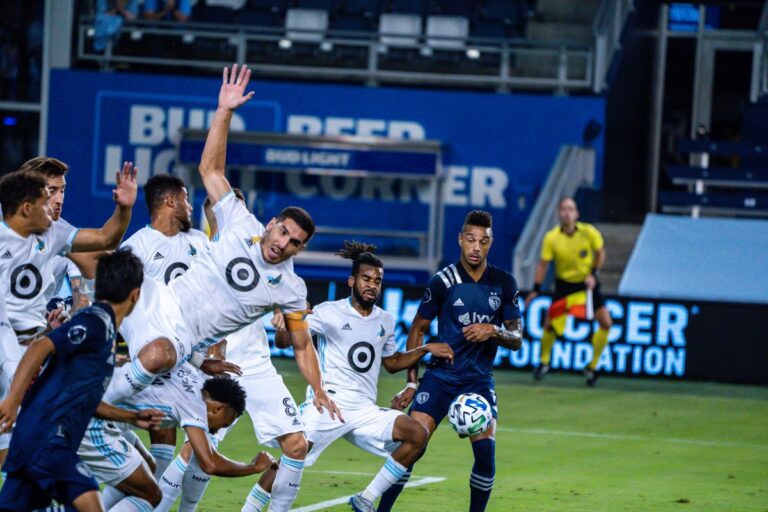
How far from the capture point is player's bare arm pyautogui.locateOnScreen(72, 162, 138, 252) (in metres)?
7.82

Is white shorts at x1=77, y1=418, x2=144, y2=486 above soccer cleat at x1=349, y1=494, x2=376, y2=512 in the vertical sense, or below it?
above

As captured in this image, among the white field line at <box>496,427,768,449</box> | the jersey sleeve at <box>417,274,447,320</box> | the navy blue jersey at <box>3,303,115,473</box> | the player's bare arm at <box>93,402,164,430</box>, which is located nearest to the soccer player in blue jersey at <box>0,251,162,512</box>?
the navy blue jersey at <box>3,303,115,473</box>

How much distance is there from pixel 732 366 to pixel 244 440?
775 centimetres

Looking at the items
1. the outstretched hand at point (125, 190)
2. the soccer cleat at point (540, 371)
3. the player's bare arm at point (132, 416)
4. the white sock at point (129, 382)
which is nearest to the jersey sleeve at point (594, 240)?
the soccer cleat at point (540, 371)

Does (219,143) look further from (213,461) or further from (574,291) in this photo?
(574,291)

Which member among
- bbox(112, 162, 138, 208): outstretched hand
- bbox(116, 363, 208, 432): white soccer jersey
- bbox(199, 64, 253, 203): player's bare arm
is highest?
bbox(199, 64, 253, 203): player's bare arm

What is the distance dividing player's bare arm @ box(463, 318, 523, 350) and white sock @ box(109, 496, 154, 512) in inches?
104

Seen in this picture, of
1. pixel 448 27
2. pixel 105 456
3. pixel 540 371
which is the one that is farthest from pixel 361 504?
pixel 448 27

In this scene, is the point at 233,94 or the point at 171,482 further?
the point at 171,482

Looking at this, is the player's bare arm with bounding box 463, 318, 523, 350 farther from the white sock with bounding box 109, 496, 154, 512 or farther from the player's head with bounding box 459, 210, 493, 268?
the white sock with bounding box 109, 496, 154, 512

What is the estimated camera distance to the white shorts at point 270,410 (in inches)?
336

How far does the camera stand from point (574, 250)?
16.9m

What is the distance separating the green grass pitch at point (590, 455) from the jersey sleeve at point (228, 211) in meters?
2.07

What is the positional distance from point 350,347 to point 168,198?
1573 mm
